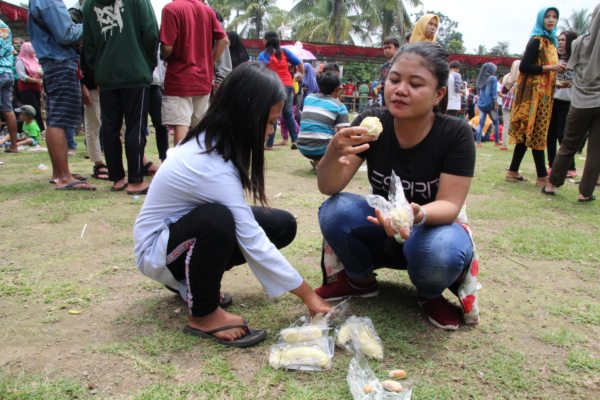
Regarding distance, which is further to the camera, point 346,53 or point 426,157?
point 346,53

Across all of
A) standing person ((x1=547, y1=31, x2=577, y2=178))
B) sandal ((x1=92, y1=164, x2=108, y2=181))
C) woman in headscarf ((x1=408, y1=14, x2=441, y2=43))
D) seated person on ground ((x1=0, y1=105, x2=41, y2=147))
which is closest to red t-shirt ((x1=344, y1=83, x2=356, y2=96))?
seated person on ground ((x1=0, y1=105, x2=41, y2=147))

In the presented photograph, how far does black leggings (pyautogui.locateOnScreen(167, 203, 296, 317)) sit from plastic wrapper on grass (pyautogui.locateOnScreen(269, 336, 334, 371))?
35 centimetres

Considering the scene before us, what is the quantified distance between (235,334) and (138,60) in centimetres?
293

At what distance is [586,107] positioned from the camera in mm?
4332

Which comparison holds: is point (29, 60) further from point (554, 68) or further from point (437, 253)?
point (437, 253)

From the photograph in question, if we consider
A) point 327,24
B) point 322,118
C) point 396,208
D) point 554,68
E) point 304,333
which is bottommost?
point 304,333

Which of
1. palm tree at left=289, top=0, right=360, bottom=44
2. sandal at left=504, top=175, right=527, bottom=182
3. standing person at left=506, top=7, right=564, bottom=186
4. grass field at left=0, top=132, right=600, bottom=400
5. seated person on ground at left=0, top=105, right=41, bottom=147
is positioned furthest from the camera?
palm tree at left=289, top=0, right=360, bottom=44

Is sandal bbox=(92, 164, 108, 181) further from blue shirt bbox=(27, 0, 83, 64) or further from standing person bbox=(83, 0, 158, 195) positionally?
blue shirt bbox=(27, 0, 83, 64)

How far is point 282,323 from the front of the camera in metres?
2.07

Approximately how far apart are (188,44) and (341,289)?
3.02 m

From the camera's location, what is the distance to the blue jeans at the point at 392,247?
189cm

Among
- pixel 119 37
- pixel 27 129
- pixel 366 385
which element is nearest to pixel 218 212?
pixel 366 385

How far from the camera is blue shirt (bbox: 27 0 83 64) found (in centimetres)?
405

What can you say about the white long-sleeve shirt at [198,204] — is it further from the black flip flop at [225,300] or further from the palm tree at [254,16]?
the palm tree at [254,16]
